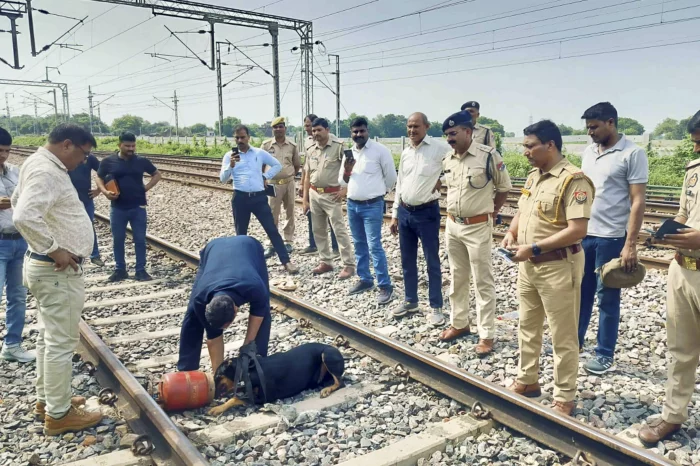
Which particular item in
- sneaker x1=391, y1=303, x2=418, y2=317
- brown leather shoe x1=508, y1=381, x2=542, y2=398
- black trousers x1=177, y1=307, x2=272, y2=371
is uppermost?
black trousers x1=177, y1=307, x2=272, y2=371

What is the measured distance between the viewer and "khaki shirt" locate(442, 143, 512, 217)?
15.9 ft

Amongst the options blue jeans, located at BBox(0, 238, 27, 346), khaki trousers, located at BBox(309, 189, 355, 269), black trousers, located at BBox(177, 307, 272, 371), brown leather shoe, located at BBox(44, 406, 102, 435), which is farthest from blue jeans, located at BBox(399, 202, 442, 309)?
blue jeans, located at BBox(0, 238, 27, 346)

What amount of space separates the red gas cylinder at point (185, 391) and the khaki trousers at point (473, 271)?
7.65ft

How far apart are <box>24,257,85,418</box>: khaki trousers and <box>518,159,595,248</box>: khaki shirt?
307cm

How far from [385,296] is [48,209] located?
372cm

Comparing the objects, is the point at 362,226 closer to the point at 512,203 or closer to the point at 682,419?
the point at 682,419

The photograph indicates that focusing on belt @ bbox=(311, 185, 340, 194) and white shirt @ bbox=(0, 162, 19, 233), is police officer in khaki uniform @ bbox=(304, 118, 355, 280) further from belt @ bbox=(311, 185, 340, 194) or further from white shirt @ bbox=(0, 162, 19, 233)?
white shirt @ bbox=(0, 162, 19, 233)

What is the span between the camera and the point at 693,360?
134 inches

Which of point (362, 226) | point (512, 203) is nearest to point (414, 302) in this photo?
point (362, 226)

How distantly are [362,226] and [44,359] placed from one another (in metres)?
4.02

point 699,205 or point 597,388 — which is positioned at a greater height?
point 699,205

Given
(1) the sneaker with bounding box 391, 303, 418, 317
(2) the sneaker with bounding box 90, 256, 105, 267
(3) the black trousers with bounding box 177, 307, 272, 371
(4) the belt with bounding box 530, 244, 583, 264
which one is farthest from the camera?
(2) the sneaker with bounding box 90, 256, 105, 267

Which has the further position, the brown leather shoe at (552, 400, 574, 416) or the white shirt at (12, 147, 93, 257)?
the brown leather shoe at (552, 400, 574, 416)

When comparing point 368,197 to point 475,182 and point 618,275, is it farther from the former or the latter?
point 618,275
